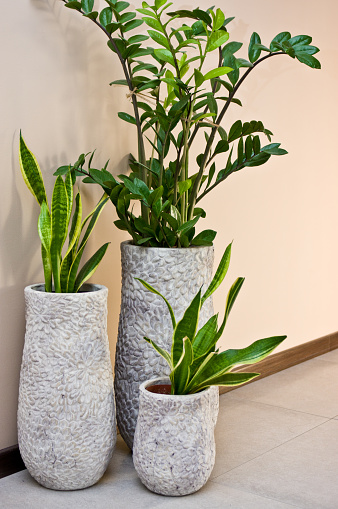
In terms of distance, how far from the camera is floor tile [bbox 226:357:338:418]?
8.93ft

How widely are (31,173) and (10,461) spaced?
0.84 m

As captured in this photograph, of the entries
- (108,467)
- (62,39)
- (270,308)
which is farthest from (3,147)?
(270,308)

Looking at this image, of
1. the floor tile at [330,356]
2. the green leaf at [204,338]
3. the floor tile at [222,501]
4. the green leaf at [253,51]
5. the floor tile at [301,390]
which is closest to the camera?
the floor tile at [222,501]

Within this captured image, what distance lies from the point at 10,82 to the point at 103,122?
37 centimetres

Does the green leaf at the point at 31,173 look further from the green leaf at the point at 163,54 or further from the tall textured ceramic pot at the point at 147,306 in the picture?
the green leaf at the point at 163,54

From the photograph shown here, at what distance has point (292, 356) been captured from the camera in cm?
329

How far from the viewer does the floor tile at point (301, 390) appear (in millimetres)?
2723

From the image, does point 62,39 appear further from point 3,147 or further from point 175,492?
point 175,492

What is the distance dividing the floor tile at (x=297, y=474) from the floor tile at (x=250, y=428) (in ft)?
0.15

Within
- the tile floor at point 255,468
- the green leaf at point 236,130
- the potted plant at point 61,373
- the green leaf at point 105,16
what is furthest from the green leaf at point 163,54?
the tile floor at point 255,468

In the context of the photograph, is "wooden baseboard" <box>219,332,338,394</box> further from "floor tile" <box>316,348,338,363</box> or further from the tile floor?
the tile floor

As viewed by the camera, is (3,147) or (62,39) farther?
(62,39)

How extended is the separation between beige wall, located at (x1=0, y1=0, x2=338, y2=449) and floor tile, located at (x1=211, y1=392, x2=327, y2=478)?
34 cm

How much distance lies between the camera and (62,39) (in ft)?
7.00
